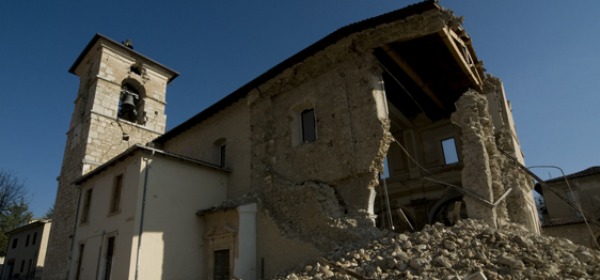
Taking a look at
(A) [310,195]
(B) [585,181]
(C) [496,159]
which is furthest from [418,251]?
(B) [585,181]

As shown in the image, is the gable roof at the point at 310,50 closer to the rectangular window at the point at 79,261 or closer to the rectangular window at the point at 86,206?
the rectangular window at the point at 86,206

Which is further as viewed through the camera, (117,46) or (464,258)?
(117,46)

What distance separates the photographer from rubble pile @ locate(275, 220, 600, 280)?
555 centimetres

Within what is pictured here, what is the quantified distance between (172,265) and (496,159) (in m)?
10.00

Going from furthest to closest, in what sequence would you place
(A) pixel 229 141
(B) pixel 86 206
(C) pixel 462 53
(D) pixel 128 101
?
(D) pixel 128 101 < (B) pixel 86 206 < (A) pixel 229 141 < (C) pixel 462 53

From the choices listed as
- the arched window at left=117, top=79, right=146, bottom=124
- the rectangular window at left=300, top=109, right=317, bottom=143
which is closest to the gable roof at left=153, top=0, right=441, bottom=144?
the rectangular window at left=300, top=109, right=317, bottom=143

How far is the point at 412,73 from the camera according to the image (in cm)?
1179

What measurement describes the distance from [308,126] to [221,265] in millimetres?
5259

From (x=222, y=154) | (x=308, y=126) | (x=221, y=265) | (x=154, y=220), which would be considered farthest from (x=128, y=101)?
(x=308, y=126)

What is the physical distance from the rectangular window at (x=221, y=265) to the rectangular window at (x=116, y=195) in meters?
3.85

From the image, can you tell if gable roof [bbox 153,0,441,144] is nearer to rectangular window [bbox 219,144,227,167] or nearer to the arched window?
rectangular window [bbox 219,144,227,167]

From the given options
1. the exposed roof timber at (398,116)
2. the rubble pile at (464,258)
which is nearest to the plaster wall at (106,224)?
the rubble pile at (464,258)

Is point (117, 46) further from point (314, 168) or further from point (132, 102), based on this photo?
point (314, 168)

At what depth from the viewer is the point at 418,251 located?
6.70 m
